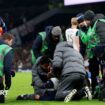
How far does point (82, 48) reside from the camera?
1178 centimetres

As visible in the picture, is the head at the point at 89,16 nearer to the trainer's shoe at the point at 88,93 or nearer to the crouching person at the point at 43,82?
the crouching person at the point at 43,82

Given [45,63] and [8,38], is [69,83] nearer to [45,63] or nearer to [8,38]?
[45,63]

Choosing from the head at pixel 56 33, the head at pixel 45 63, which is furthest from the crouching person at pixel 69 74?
the head at pixel 56 33

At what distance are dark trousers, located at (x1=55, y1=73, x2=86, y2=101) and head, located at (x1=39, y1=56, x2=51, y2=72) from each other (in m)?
0.69

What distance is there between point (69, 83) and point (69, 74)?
0.17 m

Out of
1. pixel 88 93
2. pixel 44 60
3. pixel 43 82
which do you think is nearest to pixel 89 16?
pixel 44 60

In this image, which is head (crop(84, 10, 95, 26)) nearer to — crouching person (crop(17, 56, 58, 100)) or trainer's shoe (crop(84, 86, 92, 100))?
crouching person (crop(17, 56, 58, 100))

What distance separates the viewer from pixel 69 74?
10.4m

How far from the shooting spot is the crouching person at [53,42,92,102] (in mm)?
10359

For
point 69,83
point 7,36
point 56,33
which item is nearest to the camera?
point 69,83

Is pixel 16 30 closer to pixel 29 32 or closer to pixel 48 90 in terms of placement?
pixel 29 32

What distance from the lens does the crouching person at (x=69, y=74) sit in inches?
408

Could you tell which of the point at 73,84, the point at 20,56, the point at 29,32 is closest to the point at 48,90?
the point at 73,84

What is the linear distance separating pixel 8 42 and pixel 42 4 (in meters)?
32.2
